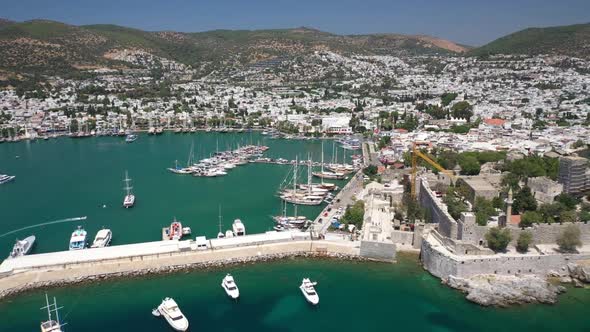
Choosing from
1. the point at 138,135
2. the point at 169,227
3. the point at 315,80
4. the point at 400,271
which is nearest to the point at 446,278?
the point at 400,271

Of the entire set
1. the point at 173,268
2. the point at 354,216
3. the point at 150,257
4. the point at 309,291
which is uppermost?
the point at 354,216

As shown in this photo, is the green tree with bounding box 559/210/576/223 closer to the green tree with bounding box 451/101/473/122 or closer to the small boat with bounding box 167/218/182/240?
A: the small boat with bounding box 167/218/182/240

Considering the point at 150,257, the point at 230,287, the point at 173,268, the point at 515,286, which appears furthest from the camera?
the point at 150,257

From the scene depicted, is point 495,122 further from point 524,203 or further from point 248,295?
point 248,295

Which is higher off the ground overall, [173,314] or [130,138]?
[130,138]

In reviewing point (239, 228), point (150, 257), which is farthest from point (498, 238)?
point (150, 257)

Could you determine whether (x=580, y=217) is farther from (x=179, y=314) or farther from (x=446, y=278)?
(x=179, y=314)

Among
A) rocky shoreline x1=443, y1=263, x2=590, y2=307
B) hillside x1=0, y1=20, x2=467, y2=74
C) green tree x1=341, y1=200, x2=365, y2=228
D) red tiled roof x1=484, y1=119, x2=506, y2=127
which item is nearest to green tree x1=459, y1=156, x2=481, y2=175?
green tree x1=341, y1=200, x2=365, y2=228
